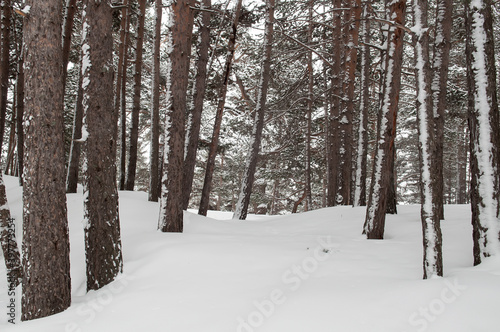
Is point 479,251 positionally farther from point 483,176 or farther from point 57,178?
point 57,178

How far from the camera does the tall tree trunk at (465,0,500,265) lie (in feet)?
14.7

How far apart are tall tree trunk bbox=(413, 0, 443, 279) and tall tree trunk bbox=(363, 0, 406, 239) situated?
250 centimetres

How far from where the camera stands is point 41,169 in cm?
410

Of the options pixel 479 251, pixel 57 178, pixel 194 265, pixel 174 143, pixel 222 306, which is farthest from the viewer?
pixel 174 143

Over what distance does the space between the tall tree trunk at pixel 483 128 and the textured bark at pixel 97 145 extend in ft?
16.4

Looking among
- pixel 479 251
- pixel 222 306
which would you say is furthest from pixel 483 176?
pixel 222 306

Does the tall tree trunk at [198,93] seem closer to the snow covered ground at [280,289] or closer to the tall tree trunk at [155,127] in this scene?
the tall tree trunk at [155,127]

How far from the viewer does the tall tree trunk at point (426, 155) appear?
13.3ft

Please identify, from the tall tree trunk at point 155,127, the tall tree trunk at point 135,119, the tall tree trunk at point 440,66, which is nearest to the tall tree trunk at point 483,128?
the tall tree trunk at point 440,66

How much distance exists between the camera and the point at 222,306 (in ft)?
12.7

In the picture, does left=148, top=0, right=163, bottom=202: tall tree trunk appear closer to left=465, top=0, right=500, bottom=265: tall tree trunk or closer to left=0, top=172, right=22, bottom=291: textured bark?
left=0, top=172, right=22, bottom=291: textured bark

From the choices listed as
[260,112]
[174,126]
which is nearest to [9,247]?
[174,126]

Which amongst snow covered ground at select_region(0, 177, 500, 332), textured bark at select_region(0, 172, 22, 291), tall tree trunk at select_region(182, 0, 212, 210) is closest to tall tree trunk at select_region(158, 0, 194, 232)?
snow covered ground at select_region(0, 177, 500, 332)

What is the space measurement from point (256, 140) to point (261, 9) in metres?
4.92
